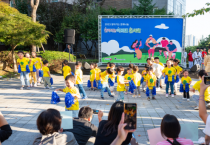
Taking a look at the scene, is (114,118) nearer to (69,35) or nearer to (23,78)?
(23,78)

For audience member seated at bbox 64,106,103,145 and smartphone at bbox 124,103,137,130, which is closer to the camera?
smartphone at bbox 124,103,137,130

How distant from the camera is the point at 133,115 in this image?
6.93 feet

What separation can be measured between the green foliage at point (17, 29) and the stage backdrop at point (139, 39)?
4862mm

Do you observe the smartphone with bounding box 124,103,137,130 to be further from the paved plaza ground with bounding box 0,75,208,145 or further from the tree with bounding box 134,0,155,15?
the tree with bounding box 134,0,155,15

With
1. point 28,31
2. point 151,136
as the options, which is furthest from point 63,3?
point 151,136

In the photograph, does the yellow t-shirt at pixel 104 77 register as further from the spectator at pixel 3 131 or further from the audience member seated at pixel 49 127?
the spectator at pixel 3 131

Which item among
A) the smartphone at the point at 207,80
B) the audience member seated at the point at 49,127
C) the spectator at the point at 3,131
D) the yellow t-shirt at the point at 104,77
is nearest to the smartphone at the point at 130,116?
the audience member seated at the point at 49,127

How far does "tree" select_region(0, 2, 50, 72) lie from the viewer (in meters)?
11.8

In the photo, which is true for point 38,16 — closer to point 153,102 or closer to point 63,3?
point 63,3

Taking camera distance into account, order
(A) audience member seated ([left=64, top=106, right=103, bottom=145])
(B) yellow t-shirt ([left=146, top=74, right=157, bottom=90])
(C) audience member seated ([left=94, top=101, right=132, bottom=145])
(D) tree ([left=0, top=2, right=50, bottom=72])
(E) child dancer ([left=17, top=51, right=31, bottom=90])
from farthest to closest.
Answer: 1. (D) tree ([left=0, top=2, right=50, bottom=72])
2. (E) child dancer ([left=17, top=51, right=31, bottom=90])
3. (B) yellow t-shirt ([left=146, top=74, right=157, bottom=90])
4. (A) audience member seated ([left=64, top=106, right=103, bottom=145])
5. (C) audience member seated ([left=94, top=101, right=132, bottom=145])

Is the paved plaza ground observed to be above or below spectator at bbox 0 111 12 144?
below

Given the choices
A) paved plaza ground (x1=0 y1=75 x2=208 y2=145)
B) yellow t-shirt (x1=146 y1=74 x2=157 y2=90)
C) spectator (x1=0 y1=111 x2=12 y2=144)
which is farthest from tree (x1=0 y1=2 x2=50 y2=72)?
spectator (x1=0 y1=111 x2=12 y2=144)

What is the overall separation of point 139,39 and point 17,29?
8637mm

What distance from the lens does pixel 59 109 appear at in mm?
6520
